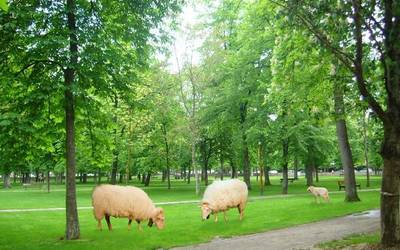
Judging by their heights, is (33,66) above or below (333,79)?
above

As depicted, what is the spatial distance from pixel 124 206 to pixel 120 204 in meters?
0.17

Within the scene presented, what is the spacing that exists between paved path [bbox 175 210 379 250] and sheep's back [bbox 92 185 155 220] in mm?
4229

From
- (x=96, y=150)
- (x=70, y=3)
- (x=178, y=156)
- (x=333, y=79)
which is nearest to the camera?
(x=333, y=79)

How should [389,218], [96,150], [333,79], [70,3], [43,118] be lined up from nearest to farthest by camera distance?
[389,218] < [333,79] < [70,3] < [43,118] < [96,150]

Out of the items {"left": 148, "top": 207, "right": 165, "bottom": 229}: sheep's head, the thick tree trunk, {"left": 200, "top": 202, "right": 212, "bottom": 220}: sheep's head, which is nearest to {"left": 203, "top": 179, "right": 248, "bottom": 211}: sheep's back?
{"left": 200, "top": 202, "right": 212, "bottom": 220}: sheep's head

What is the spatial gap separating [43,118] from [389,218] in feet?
37.7

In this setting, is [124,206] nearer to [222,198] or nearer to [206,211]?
[206,211]

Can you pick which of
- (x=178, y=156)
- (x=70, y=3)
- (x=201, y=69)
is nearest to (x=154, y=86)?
(x=201, y=69)

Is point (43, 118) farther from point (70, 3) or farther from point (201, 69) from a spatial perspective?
point (201, 69)

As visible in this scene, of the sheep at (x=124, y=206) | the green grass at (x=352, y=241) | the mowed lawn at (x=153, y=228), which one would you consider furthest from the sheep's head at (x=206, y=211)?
the green grass at (x=352, y=241)

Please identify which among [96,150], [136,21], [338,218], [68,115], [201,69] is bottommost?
[338,218]

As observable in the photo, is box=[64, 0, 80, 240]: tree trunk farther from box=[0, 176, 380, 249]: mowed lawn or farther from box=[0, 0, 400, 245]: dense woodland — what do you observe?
box=[0, 176, 380, 249]: mowed lawn

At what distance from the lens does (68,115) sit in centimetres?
1606

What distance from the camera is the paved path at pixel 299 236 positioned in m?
13.1
